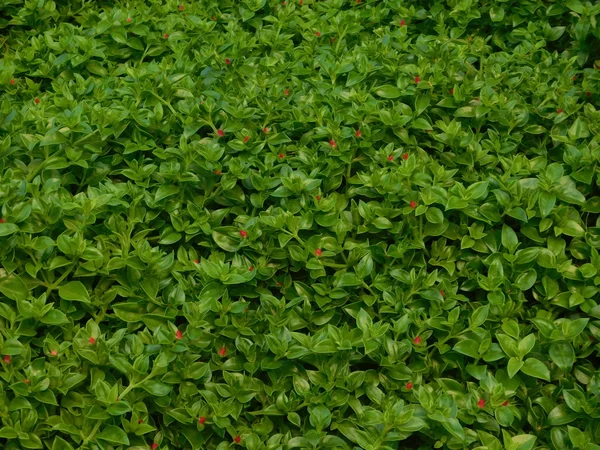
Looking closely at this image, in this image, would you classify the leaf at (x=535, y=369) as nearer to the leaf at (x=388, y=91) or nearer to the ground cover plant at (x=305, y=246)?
the ground cover plant at (x=305, y=246)

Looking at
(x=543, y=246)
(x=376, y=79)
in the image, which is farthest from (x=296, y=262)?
(x=376, y=79)

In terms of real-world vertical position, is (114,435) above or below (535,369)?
below

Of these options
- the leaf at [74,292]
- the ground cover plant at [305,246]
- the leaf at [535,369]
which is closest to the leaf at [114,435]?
the ground cover plant at [305,246]

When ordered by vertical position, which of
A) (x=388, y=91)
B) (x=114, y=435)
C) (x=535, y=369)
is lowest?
(x=114, y=435)

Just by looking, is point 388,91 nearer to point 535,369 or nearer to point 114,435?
point 535,369

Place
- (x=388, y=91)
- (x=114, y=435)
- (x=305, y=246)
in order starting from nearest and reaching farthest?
(x=114, y=435) < (x=305, y=246) < (x=388, y=91)

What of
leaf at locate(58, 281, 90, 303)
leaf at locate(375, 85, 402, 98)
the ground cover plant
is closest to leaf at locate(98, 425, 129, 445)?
the ground cover plant

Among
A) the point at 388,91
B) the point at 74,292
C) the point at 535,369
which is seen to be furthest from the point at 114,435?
the point at 388,91
